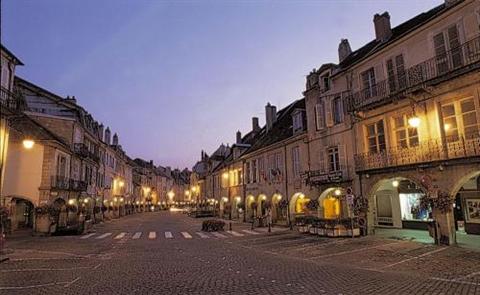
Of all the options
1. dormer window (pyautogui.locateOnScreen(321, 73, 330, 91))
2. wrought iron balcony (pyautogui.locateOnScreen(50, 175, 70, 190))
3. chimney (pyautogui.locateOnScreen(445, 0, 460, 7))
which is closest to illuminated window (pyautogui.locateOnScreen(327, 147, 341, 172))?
dormer window (pyautogui.locateOnScreen(321, 73, 330, 91))

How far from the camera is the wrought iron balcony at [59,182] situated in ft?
79.9

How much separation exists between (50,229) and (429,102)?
24852 mm

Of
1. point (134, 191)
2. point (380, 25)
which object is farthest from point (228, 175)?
point (134, 191)

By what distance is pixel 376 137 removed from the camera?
62.0 ft

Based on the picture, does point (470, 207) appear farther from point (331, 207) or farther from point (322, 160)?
point (322, 160)

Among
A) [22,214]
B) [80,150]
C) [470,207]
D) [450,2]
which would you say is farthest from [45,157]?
[470,207]

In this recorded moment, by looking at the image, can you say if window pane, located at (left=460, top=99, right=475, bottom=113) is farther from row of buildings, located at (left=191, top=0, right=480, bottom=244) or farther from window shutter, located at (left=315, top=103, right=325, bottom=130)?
window shutter, located at (left=315, top=103, right=325, bottom=130)

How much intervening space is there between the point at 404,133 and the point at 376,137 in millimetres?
1752

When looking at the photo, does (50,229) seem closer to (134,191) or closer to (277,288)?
(277,288)

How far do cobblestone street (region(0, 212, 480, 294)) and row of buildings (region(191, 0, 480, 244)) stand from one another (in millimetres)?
3411

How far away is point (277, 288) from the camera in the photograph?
8.31 m

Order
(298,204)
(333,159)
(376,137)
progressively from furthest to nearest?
1. (298,204)
2. (333,159)
3. (376,137)

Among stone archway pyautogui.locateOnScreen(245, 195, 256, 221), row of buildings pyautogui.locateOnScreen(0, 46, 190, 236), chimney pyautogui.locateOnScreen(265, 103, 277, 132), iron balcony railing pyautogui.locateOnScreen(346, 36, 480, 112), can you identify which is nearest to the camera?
iron balcony railing pyautogui.locateOnScreen(346, 36, 480, 112)

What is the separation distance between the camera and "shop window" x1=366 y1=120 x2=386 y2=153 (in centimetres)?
1858
